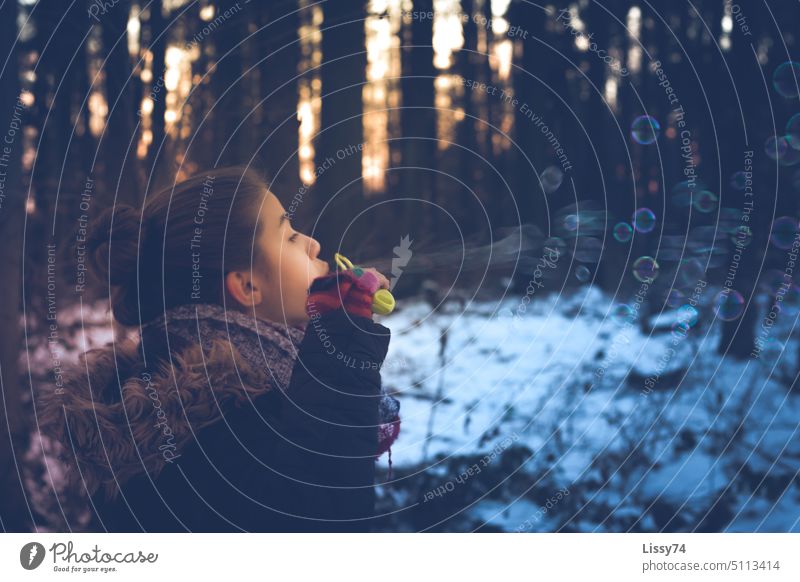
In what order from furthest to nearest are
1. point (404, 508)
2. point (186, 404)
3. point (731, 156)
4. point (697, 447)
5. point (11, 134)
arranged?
point (731, 156) → point (697, 447) → point (404, 508) → point (11, 134) → point (186, 404)

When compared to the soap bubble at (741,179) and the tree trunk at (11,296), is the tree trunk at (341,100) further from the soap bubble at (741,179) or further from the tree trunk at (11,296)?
the soap bubble at (741,179)

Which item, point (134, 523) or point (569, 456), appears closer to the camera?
point (134, 523)

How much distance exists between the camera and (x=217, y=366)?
305 cm

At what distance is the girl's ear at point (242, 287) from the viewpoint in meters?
3.17

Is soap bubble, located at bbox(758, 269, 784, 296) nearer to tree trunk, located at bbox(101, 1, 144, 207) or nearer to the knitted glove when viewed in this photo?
the knitted glove

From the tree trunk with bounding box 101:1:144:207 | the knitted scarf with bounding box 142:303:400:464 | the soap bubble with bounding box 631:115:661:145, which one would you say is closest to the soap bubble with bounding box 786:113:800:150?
the soap bubble with bounding box 631:115:661:145

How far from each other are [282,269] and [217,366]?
515 mm

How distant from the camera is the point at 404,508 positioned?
16.0 feet

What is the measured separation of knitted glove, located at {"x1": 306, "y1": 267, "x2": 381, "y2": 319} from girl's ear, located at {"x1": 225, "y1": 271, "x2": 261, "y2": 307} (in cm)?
25

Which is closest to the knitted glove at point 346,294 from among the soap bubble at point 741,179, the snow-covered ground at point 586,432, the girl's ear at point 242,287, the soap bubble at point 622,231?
the girl's ear at point 242,287

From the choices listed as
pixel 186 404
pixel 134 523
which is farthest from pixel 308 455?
pixel 134 523

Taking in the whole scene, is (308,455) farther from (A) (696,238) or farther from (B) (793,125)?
(A) (696,238)

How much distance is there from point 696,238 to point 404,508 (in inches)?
159

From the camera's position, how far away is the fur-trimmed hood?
309cm
